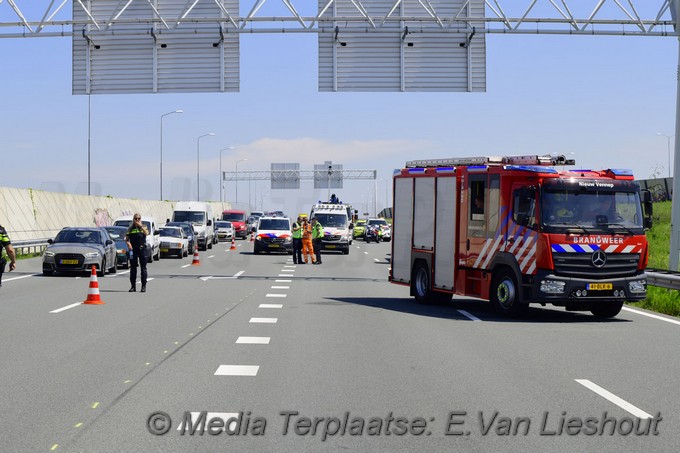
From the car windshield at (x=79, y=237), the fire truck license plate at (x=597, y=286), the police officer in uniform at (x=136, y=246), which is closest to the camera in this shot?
the fire truck license plate at (x=597, y=286)

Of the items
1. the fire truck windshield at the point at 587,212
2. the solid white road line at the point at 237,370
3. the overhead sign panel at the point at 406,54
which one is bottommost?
the solid white road line at the point at 237,370

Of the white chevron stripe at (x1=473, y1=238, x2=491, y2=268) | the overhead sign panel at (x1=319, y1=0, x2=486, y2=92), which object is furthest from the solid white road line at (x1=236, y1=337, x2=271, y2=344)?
the overhead sign panel at (x1=319, y1=0, x2=486, y2=92)

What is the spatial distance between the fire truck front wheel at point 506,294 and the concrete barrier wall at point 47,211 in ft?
95.3

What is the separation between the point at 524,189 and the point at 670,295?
19.6ft

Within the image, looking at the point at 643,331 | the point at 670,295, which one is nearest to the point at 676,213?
the point at 670,295

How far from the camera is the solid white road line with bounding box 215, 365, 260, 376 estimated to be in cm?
1033

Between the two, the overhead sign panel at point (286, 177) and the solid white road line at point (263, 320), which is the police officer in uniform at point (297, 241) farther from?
the overhead sign panel at point (286, 177)

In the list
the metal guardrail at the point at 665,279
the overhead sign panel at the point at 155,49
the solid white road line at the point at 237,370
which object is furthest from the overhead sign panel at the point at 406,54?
the solid white road line at the point at 237,370

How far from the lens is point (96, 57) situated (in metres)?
29.5

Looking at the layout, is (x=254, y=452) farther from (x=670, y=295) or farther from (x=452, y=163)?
(x=670, y=295)

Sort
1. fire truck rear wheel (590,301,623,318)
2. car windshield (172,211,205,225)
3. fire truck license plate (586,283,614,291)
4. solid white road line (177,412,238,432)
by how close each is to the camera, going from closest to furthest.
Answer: solid white road line (177,412,238,432), fire truck license plate (586,283,614,291), fire truck rear wheel (590,301,623,318), car windshield (172,211,205,225)

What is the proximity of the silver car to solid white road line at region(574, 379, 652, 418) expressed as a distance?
19615 mm

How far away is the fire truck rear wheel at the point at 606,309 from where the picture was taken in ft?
58.2

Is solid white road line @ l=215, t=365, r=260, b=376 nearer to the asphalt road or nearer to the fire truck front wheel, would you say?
the asphalt road
